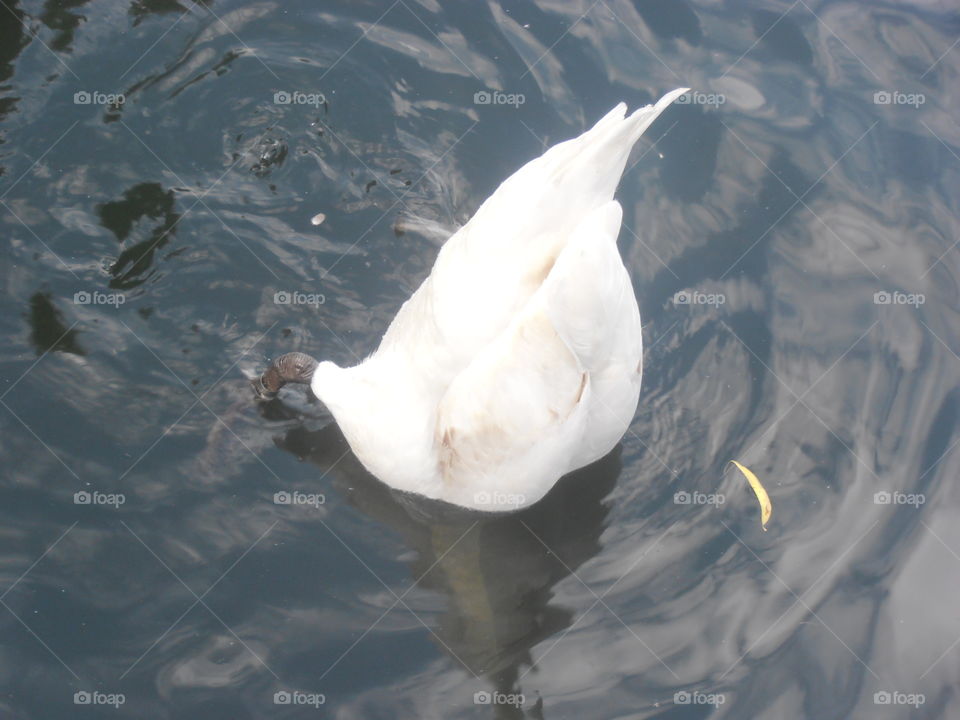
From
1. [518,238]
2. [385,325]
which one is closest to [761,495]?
[518,238]

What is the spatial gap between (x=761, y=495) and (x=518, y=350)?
215cm

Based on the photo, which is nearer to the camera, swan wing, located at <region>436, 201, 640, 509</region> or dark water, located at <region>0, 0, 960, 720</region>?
swan wing, located at <region>436, 201, 640, 509</region>

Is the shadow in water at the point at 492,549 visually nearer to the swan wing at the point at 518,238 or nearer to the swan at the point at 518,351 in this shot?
the swan at the point at 518,351

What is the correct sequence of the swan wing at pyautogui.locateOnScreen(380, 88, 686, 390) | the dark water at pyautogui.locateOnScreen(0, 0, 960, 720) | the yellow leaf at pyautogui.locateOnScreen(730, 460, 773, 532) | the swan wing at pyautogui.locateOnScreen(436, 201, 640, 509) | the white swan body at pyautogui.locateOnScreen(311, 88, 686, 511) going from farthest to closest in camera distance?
the yellow leaf at pyautogui.locateOnScreen(730, 460, 773, 532), the dark water at pyautogui.locateOnScreen(0, 0, 960, 720), the swan wing at pyautogui.locateOnScreen(380, 88, 686, 390), the white swan body at pyautogui.locateOnScreen(311, 88, 686, 511), the swan wing at pyautogui.locateOnScreen(436, 201, 640, 509)

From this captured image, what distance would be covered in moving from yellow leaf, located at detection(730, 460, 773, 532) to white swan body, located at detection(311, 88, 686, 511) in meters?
1.12

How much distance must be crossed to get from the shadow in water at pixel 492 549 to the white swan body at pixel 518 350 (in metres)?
0.48

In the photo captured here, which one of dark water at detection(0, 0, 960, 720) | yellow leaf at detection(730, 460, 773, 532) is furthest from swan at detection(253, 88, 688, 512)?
yellow leaf at detection(730, 460, 773, 532)

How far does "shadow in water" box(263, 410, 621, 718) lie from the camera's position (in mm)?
4840

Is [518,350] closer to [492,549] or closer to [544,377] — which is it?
[544,377]

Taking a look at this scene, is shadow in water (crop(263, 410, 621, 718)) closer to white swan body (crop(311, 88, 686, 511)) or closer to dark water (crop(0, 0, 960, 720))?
dark water (crop(0, 0, 960, 720))

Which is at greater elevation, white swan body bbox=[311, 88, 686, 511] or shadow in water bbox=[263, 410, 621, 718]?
white swan body bbox=[311, 88, 686, 511]

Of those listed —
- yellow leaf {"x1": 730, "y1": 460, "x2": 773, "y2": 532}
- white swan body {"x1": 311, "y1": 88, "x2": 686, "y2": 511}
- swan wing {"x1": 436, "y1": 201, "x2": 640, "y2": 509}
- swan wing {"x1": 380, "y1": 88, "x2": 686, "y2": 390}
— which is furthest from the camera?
yellow leaf {"x1": 730, "y1": 460, "x2": 773, "y2": 532}

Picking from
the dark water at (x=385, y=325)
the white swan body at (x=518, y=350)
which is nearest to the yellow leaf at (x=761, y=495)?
the dark water at (x=385, y=325)

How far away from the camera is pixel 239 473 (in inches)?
202
